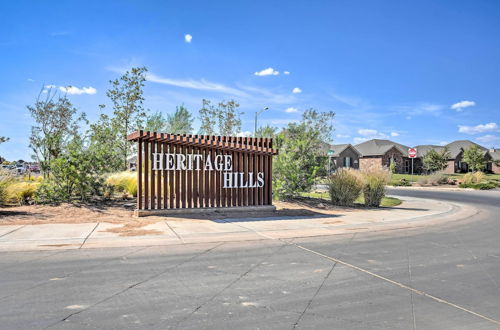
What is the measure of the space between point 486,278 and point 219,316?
438 centimetres

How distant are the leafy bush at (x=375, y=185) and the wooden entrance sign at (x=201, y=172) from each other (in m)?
5.48

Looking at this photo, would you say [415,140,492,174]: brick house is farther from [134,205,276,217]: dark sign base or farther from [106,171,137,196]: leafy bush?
[106,171,137,196]: leafy bush

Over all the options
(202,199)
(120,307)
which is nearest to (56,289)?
(120,307)

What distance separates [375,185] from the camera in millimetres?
16734

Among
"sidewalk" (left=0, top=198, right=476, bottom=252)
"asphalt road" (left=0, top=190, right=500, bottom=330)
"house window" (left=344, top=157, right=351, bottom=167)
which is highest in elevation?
"house window" (left=344, top=157, right=351, bottom=167)

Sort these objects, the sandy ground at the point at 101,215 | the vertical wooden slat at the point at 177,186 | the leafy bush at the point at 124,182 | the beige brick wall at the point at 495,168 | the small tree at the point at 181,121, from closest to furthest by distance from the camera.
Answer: the sandy ground at the point at 101,215 < the vertical wooden slat at the point at 177,186 < the leafy bush at the point at 124,182 < the small tree at the point at 181,121 < the beige brick wall at the point at 495,168

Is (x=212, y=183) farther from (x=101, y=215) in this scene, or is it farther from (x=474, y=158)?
(x=474, y=158)

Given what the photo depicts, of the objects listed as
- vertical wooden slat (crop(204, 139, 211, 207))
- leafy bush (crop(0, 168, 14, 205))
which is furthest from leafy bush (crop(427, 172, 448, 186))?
leafy bush (crop(0, 168, 14, 205))

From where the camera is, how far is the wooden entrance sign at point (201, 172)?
11.4 metres

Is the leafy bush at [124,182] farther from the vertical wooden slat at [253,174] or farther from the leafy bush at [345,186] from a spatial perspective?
the leafy bush at [345,186]

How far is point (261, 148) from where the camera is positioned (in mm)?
13398

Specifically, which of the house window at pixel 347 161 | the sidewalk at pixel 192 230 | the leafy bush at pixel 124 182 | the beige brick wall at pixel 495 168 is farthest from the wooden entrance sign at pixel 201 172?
the beige brick wall at pixel 495 168

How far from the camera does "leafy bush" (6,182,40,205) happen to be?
12.5m

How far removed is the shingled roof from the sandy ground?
52.8m
